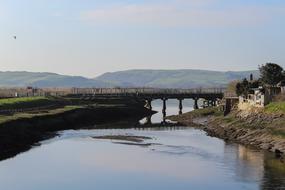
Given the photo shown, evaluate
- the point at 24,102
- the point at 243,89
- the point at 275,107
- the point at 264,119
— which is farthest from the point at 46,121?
the point at 243,89

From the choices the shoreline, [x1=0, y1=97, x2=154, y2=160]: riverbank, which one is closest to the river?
the shoreline

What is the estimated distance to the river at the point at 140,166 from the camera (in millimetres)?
58688

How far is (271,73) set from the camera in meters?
141

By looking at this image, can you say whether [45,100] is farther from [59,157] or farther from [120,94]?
[59,157]

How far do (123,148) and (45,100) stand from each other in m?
68.7

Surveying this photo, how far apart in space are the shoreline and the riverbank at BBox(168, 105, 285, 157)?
882 inches

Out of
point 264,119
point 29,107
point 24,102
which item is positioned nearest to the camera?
point 264,119

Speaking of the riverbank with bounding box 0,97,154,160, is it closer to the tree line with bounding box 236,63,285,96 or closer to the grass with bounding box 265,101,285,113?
the tree line with bounding box 236,63,285,96

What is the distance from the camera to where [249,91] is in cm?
13088

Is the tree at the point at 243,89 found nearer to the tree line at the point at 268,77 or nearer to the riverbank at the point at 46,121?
the tree line at the point at 268,77

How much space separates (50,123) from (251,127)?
35.6 m

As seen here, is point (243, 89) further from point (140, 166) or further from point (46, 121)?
point (140, 166)

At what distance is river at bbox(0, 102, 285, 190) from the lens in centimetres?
5869

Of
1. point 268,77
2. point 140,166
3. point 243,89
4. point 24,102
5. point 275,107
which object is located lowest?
point 140,166
